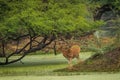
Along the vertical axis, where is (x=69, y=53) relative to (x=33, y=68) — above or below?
above

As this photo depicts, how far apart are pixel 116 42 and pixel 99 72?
101 cm

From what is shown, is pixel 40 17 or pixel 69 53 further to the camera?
pixel 40 17

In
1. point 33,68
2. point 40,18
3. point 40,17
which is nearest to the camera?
point 33,68

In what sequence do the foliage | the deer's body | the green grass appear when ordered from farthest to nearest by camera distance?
1. the foliage
2. the deer's body
3. the green grass

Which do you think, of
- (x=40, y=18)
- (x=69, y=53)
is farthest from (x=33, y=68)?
(x=40, y=18)

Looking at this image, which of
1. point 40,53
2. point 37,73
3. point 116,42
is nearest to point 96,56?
point 116,42

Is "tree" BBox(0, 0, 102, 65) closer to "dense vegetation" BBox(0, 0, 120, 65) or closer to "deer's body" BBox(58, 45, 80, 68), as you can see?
"dense vegetation" BBox(0, 0, 120, 65)

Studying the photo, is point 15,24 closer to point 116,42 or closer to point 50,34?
point 50,34

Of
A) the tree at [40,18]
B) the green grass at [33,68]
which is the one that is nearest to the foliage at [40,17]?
the tree at [40,18]

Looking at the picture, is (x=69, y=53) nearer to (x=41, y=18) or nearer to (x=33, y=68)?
(x=33, y=68)

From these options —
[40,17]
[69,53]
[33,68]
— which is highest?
[40,17]

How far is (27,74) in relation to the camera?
29.3ft

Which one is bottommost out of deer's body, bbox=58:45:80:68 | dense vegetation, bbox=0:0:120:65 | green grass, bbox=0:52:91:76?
green grass, bbox=0:52:91:76

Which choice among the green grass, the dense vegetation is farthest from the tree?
the green grass
